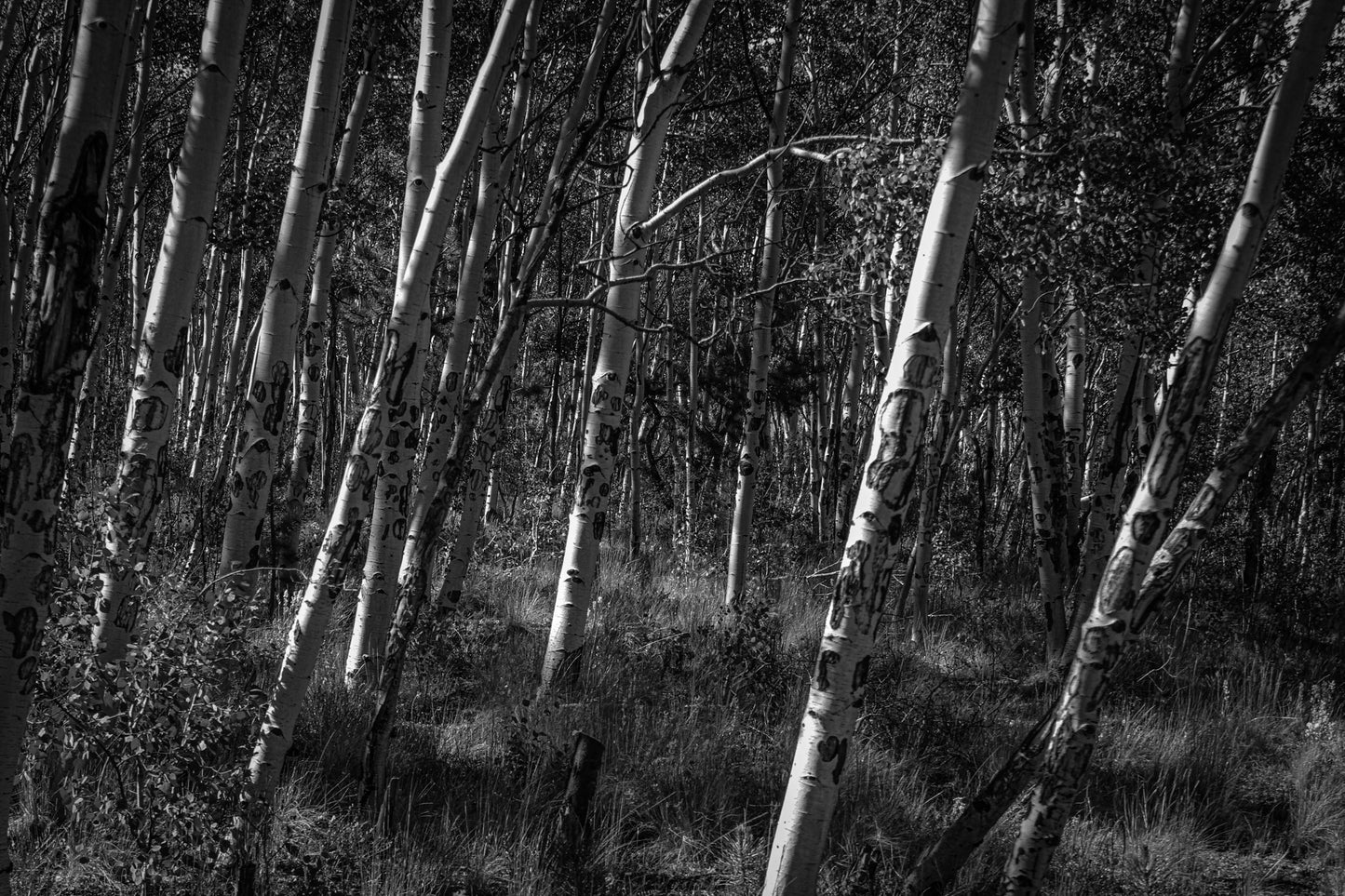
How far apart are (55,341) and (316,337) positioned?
576cm

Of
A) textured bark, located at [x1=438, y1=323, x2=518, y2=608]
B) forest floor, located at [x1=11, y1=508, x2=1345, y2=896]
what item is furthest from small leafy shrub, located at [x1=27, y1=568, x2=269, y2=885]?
textured bark, located at [x1=438, y1=323, x2=518, y2=608]


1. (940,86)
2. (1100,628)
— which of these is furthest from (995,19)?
(940,86)

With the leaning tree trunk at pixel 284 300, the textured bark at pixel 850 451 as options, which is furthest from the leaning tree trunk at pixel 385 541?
the textured bark at pixel 850 451

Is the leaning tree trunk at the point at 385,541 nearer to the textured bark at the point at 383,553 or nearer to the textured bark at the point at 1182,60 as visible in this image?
the textured bark at the point at 383,553

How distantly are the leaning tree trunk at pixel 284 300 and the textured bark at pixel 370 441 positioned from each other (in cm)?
34

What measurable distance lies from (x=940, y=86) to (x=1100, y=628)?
6.41 metres

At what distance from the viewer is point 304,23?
33.0 feet

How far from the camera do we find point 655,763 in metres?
4.88

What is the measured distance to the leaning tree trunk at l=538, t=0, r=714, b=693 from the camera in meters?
5.55

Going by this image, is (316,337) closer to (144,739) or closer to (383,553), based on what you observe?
(383,553)

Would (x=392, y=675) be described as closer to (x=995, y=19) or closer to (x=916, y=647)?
(x=995, y=19)

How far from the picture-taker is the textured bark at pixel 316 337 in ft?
21.8

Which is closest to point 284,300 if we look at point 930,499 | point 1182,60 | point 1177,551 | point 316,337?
point 316,337

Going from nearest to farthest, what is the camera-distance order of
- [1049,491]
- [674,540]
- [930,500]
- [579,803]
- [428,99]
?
A: 1. [579,803]
2. [428,99]
3. [1049,491]
4. [930,500]
5. [674,540]
